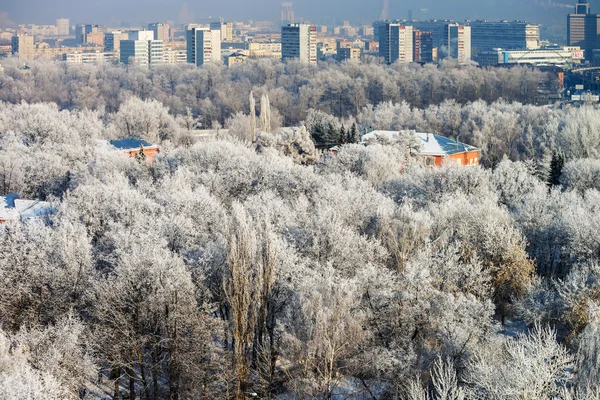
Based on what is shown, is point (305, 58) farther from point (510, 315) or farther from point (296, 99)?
point (510, 315)

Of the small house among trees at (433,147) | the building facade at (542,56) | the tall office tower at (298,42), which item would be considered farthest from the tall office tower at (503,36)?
the small house among trees at (433,147)

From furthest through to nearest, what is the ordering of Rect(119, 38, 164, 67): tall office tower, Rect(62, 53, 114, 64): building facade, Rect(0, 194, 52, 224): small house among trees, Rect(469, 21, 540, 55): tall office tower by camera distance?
1. Rect(62, 53, 114, 64): building facade
2. Rect(469, 21, 540, 55): tall office tower
3. Rect(119, 38, 164, 67): tall office tower
4. Rect(0, 194, 52, 224): small house among trees

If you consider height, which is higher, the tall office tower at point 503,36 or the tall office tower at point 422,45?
the tall office tower at point 503,36

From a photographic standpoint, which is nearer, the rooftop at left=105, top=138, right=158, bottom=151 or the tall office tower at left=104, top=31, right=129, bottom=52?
the rooftop at left=105, top=138, right=158, bottom=151

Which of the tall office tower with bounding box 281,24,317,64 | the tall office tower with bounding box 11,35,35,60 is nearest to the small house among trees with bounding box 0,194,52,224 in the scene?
the tall office tower with bounding box 281,24,317,64

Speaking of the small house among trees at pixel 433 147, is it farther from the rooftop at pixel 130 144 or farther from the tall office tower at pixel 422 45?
the tall office tower at pixel 422 45

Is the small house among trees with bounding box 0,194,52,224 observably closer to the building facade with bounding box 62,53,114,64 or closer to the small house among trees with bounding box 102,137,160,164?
the small house among trees with bounding box 102,137,160,164

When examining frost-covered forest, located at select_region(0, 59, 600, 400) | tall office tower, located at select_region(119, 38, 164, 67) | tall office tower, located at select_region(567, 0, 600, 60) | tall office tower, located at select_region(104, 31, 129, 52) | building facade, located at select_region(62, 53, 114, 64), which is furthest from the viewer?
tall office tower, located at select_region(104, 31, 129, 52)

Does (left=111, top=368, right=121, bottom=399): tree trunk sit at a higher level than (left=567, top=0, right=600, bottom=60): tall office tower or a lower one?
lower

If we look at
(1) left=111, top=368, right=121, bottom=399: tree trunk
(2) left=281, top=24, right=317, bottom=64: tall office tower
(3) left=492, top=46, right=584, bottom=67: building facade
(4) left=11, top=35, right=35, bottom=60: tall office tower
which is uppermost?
(4) left=11, top=35, right=35, bottom=60: tall office tower
